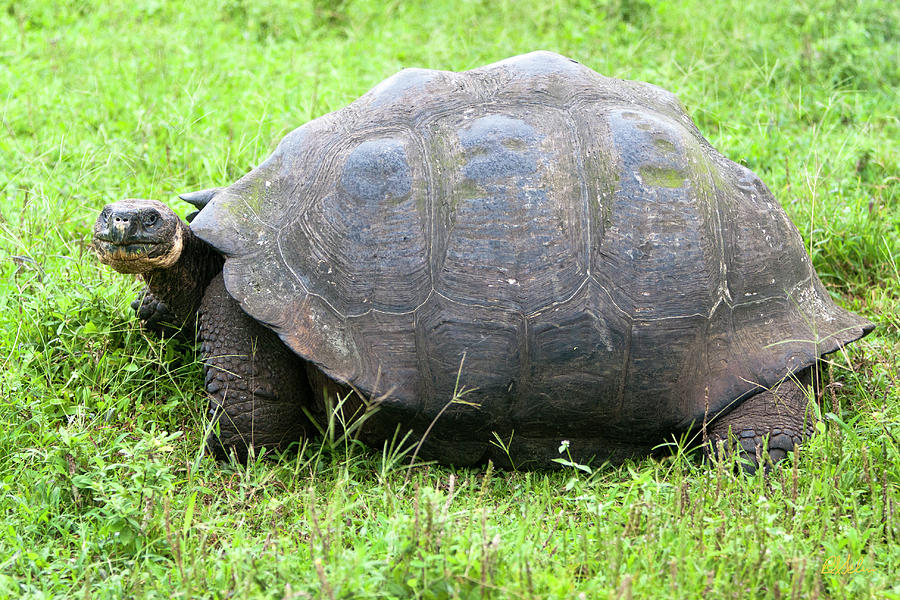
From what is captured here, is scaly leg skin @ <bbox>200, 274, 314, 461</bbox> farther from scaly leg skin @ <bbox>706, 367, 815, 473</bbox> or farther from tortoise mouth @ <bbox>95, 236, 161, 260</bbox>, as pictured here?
scaly leg skin @ <bbox>706, 367, 815, 473</bbox>

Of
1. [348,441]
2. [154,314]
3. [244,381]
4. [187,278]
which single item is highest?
[187,278]

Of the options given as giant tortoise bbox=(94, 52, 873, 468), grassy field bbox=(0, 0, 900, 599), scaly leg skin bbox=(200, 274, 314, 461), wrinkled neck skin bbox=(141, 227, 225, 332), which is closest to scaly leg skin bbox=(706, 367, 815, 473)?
giant tortoise bbox=(94, 52, 873, 468)

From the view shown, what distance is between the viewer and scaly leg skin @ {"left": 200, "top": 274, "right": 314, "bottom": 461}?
12.1 feet

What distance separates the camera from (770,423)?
366 cm

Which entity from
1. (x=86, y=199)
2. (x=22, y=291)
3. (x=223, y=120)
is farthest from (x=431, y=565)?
(x=223, y=120)

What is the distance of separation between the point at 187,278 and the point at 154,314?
1.01ft

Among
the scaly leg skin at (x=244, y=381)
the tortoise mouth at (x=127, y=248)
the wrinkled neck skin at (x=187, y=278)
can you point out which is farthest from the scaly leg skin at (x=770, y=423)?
the tortoise mouth at (x=127, y=248)

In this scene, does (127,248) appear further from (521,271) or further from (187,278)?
(521,271)

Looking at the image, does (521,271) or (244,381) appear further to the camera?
(244,381)

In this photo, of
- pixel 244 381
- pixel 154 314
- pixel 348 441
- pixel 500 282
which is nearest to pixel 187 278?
pixel 154 314

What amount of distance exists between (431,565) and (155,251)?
1879mm

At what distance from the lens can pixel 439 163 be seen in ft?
11.7

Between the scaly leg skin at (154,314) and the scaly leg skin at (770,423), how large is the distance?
2.40m

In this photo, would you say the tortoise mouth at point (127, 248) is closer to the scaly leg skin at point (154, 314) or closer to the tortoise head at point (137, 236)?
the tortoise head at point (137, 236)
